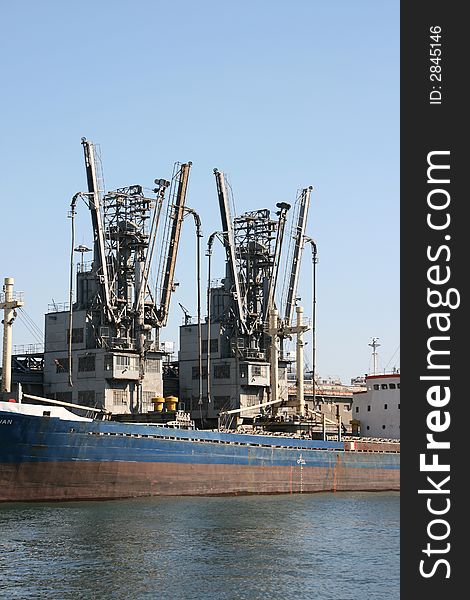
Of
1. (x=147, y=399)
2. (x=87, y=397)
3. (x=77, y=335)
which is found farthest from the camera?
(x=77, y=335)

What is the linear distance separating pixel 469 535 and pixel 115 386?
46.3 meters

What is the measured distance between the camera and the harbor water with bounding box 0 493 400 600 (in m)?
26.4

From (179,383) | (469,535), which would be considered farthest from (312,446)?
(469,535)

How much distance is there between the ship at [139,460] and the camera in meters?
46.2

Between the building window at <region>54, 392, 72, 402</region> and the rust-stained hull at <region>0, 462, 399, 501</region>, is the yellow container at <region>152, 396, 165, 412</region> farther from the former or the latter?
the rust-stained hull at <region>0, 462, 399, 501</region>

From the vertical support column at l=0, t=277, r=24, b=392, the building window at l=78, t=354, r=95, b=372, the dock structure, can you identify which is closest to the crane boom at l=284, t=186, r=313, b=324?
the dock structure

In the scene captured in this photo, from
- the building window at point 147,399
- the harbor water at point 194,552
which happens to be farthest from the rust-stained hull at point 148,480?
the building window at point 147,399

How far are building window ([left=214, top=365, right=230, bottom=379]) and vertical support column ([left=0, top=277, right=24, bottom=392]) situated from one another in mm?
21912

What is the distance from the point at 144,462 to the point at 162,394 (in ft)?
55.5

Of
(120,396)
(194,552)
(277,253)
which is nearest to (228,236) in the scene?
(277,253)

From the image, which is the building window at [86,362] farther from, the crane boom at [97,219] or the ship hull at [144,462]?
the ship hull at [144,462]

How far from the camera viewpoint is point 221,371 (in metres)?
71.8

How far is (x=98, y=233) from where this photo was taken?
63688 millimetres

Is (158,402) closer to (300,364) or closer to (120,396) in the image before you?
(120,396)
